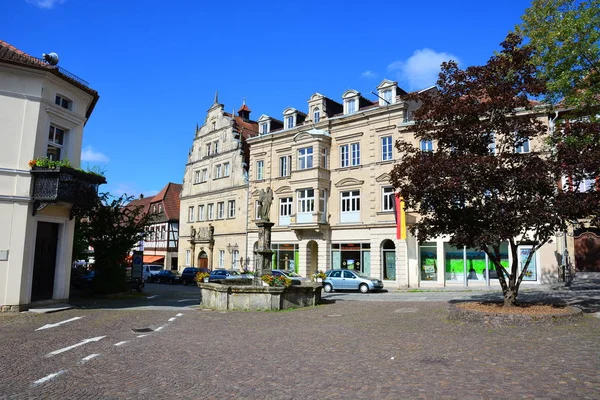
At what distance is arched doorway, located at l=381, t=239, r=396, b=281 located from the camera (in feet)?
101

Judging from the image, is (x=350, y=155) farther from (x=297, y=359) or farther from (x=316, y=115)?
(x=297, y=359)

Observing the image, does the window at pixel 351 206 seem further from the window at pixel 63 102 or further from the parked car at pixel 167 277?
the window at pixel 63 102

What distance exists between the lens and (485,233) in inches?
492

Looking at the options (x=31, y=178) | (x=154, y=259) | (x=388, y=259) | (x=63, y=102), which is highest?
(x=63, y=102)

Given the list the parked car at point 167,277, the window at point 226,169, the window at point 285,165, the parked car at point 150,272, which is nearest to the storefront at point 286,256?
the window at point 285,165

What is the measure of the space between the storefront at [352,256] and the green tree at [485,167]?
17902 millimetres

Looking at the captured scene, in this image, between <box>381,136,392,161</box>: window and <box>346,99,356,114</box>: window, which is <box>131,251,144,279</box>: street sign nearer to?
<box>381,136,392,161</box>: window

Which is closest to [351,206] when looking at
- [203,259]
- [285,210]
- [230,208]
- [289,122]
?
[285,210]

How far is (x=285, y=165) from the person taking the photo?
37906mm

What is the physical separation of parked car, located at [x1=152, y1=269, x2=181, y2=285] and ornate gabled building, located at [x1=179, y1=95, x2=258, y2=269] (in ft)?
14.0

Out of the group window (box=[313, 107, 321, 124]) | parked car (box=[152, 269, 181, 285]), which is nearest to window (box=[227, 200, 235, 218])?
parked car (box=[152, 269, 181, 285])

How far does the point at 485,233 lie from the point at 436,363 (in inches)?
226

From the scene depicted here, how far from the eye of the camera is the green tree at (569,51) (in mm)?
14688

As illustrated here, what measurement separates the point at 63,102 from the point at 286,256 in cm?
2218
